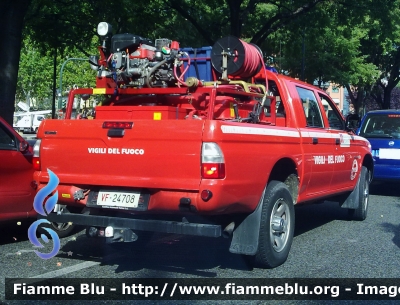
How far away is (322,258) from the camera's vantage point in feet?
21.8

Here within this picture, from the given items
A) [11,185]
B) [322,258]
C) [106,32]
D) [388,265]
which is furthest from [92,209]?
[388,265]

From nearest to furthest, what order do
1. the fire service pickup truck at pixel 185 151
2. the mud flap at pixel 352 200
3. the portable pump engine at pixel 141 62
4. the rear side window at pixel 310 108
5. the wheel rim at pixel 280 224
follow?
the fire service pickup truck at pixel 185 151 → the wheel rim at pixel 280 224 → the portable pump engine at pixel 141 62 → the rear side window at pixel 310 108 → the mud flap at pixel 352 200

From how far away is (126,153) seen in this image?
5.40 m

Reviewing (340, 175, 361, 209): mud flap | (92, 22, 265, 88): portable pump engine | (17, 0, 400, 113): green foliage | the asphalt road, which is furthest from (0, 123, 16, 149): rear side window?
(17, 0, 400, 113): green foliage

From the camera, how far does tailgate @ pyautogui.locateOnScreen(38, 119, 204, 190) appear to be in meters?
5.16

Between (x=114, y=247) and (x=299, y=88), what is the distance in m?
2.95

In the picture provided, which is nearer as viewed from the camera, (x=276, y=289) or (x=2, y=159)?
(x=276, y=289)

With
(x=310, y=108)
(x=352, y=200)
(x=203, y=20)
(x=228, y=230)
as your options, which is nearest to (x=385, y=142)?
(x=352, y=200)

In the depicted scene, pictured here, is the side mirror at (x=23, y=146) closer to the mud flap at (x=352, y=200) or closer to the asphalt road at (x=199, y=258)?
the asphalt road at (x=199, y=258)

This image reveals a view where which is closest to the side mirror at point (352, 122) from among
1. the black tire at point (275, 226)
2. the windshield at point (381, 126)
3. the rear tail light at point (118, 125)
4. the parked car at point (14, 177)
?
the black tire at point (275, 226)

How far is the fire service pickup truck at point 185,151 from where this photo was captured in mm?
5191

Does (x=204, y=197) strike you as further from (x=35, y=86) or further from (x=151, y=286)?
(x=35, y=86)

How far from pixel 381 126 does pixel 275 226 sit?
7290 millimetres

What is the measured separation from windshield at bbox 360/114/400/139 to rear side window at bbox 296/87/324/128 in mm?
4848
